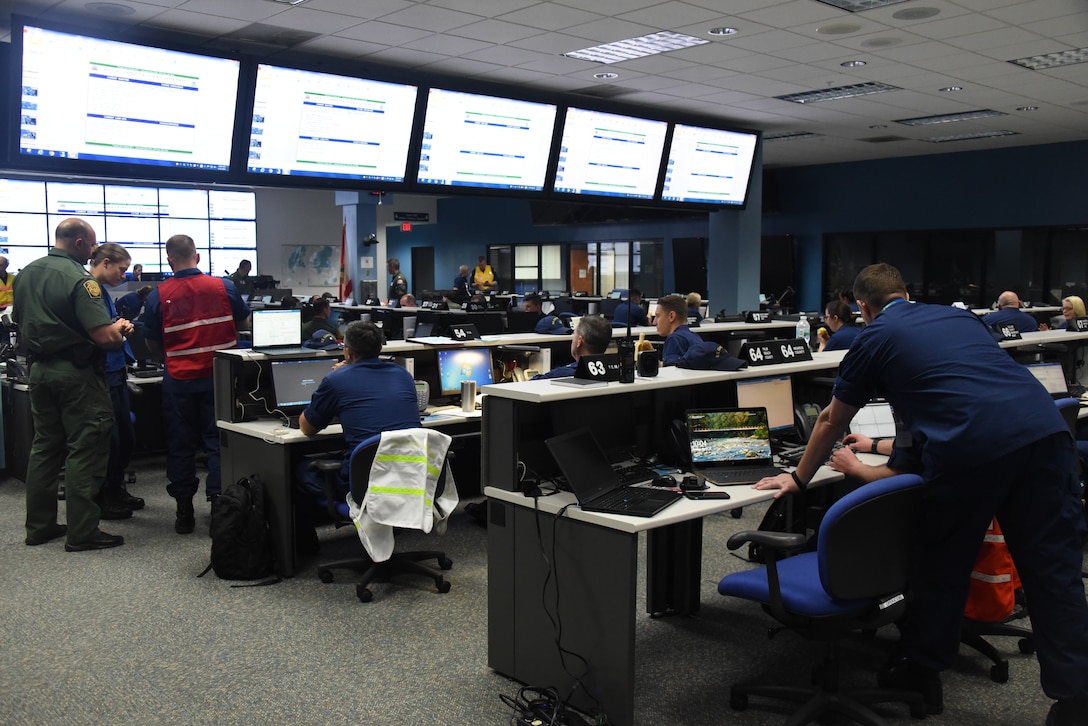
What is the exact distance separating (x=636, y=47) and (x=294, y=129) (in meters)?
2.08

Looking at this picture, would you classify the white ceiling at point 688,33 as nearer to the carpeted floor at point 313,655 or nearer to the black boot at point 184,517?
the black boot at point 184,517

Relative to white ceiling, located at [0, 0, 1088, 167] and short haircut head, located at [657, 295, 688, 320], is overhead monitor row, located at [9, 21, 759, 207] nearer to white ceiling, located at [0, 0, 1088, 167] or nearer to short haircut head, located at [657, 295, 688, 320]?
white ceiling, located at [0, 0, 1088, 167]

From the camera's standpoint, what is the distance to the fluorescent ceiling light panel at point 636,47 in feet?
17.0

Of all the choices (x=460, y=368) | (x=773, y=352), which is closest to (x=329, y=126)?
(x=460, y=368)

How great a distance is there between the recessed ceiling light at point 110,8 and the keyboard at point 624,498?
3.48 m

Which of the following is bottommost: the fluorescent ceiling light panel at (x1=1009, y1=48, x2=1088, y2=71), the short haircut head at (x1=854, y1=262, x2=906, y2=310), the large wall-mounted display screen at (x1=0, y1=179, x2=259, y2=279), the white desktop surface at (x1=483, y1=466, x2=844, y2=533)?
the white desktop surface at (x1=483, y1=466, x2=844, y2=533)

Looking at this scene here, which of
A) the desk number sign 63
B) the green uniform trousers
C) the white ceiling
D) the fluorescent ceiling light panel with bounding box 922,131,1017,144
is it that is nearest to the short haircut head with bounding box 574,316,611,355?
the desk number sign 63

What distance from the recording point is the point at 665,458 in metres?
3.44

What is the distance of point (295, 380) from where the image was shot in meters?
4.30

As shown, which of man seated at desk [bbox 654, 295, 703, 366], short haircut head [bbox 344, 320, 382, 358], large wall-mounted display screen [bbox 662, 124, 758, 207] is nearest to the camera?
short haircut head [bbox 344, 320, 382, 358]

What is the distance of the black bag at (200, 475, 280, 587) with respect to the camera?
382cm

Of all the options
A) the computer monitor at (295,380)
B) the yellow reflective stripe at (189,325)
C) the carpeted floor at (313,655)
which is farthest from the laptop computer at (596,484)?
the yellow reflective stripe at (189,325)

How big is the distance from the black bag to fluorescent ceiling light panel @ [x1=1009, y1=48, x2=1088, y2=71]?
17.5ft

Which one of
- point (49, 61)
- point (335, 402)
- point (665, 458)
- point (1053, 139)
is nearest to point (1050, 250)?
point (1053, 139)
